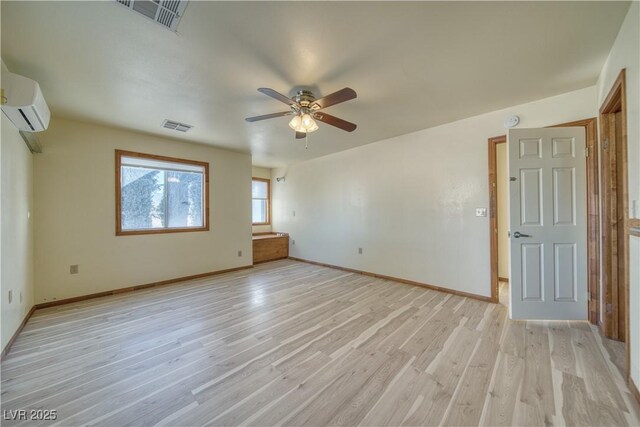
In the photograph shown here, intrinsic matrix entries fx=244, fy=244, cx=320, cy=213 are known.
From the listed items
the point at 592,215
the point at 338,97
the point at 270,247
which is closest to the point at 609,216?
the point at 592,215

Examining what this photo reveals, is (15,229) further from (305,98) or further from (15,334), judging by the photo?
(305,98)

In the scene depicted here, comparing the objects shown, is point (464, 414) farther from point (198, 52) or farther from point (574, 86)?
point (574, 86)

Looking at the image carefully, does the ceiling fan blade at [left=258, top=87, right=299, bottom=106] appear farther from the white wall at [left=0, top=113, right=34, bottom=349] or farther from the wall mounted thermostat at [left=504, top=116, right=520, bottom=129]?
the wall mounted thermostat at [left=504, top=116, right=520, bottom=129]

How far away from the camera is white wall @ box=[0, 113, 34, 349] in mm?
2039

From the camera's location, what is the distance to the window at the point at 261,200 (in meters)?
6.54

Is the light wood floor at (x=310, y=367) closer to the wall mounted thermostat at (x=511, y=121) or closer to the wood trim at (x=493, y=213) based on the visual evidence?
the wood trim at (x=493, y=213)

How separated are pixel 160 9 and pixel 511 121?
11.9ft

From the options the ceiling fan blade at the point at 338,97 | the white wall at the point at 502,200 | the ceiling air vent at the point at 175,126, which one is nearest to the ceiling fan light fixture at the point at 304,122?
the ceiling fan blade at the point at 338,97

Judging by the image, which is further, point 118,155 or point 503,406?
point 118,155

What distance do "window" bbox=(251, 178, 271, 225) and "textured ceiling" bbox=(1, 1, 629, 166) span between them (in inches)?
140

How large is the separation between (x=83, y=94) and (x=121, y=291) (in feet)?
8.85

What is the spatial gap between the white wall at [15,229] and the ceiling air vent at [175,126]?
1.39 meters

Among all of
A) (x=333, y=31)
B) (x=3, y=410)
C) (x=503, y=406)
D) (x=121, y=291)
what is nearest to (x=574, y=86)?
(x=333, y=31)

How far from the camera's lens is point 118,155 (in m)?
3.65
